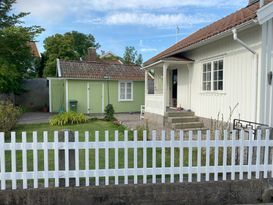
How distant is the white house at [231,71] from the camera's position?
17.9 ft

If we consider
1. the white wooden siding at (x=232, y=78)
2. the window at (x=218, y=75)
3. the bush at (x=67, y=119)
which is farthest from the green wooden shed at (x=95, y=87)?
the window at (x=218, y=75)

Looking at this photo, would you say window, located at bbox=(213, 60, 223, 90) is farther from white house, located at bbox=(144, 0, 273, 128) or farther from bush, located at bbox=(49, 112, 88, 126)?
bush, located at bbox=(49, 112, 88, 126)

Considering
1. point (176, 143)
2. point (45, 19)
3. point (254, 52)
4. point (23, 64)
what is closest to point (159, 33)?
point (45, 19)

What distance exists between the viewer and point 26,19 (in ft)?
Result: 59.7

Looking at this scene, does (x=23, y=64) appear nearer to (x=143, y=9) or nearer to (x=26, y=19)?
(x=26, y=19)

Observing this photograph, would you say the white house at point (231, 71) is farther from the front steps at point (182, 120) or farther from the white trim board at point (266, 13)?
the front steps at point (182, 120)

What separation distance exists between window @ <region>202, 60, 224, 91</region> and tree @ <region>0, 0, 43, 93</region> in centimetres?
1098

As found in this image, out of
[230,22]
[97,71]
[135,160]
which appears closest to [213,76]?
[230,22]

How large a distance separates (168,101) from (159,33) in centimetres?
1883

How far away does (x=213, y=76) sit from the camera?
947cm

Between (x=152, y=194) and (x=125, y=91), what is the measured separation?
15.7m

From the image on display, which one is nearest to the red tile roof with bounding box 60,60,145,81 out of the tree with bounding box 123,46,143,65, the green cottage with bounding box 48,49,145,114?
the green cottage with bounding box 48,49,145,114

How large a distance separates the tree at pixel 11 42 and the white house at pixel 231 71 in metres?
8.81

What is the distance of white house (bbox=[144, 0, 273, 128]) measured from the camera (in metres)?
5.46
